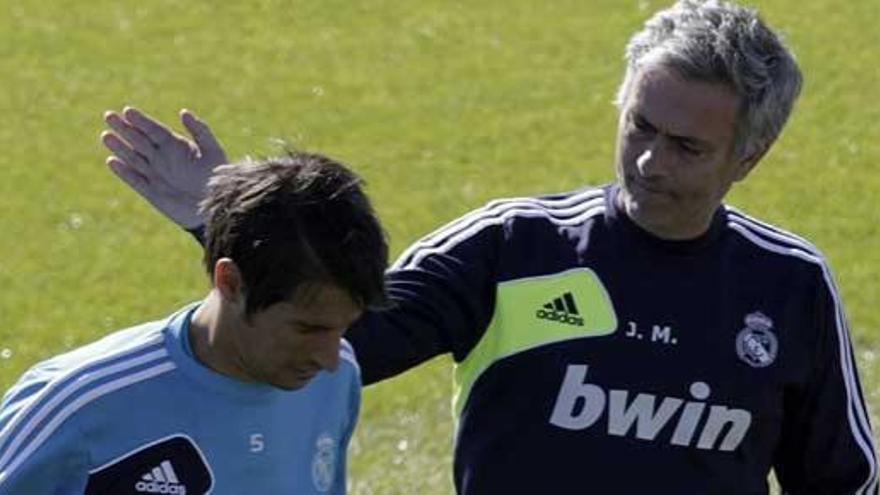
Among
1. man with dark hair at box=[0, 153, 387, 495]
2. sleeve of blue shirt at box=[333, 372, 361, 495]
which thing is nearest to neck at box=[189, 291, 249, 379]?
man with dark hair at box=[0, 153, 387, 495]

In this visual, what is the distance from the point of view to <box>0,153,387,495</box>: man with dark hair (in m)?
4.41

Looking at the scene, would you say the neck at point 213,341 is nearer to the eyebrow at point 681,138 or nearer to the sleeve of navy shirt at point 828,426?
the eyebrow at point 681,138

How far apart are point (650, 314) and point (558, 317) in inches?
7.3

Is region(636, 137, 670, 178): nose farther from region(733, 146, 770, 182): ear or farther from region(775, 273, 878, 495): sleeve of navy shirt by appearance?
region(775, 273, 878, 495): sleeve of navy shirt

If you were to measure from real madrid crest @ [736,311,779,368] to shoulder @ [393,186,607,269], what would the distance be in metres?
0.37

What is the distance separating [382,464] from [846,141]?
6063mm

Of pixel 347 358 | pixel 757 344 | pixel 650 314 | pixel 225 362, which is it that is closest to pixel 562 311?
pixel 650 314

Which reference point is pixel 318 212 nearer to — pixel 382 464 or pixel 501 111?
pixel 382 464

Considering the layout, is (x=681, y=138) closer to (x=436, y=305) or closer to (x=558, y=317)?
(x=558, y=317)

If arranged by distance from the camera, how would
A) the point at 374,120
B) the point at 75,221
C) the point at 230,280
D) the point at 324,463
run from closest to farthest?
the point at 230,280 → the point at 324,463 → the point at 75,221 → the point at 374,120

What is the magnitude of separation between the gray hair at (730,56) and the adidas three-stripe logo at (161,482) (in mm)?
1293

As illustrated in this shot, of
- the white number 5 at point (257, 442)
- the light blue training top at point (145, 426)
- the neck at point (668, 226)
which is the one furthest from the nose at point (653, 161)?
the white number 5 at point (257, 442)

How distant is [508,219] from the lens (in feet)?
17.3

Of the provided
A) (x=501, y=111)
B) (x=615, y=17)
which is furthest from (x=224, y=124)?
(x=615, y=17)
